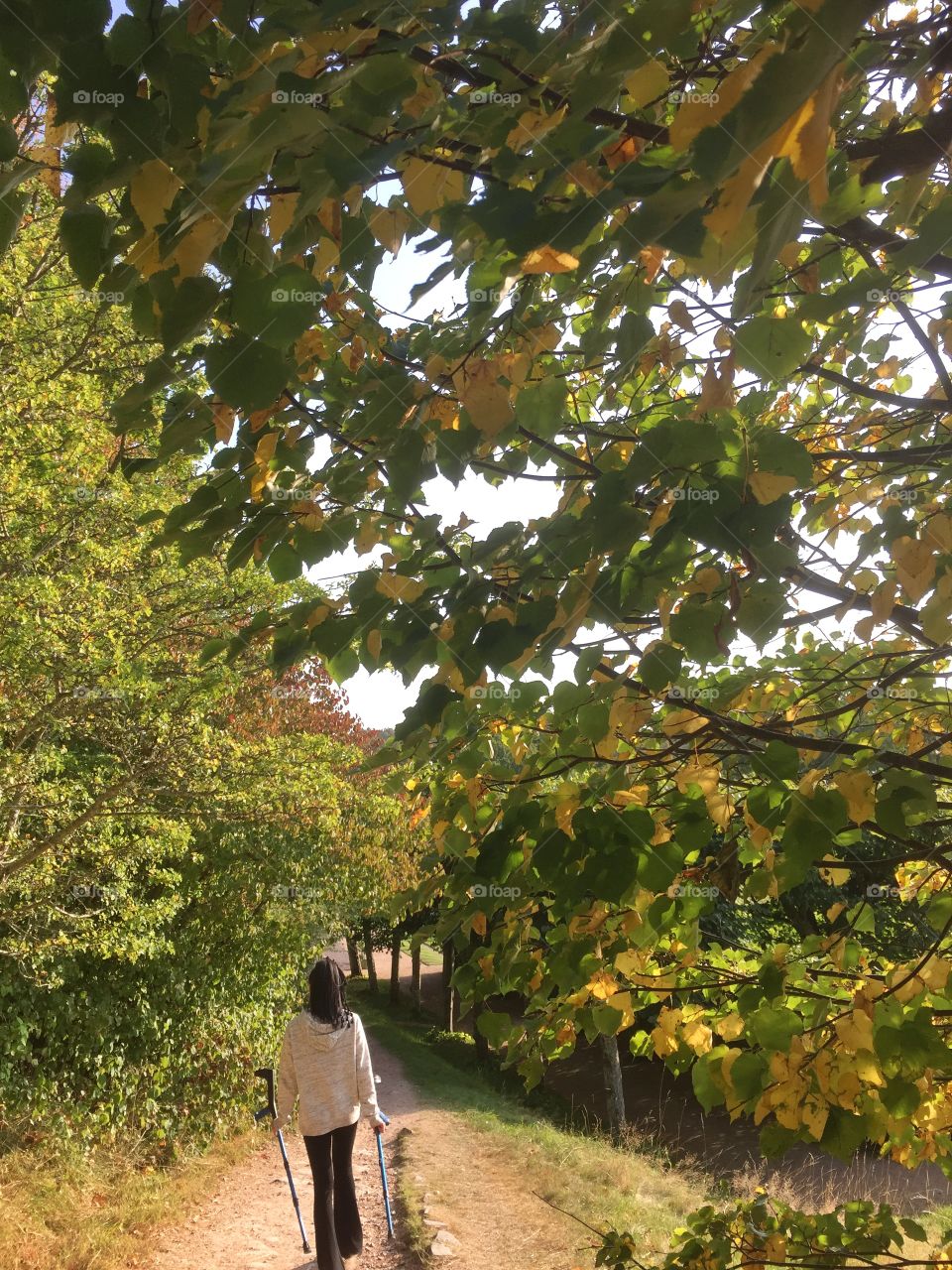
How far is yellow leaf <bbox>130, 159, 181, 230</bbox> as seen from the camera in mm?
986

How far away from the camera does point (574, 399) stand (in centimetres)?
238

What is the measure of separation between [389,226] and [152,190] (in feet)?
2.02

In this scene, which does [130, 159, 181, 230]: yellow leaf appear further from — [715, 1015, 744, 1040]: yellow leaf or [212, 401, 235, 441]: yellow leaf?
[715, 1015, 744, 1040]: yellow leaf

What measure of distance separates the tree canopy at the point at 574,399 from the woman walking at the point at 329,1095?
2710 mm

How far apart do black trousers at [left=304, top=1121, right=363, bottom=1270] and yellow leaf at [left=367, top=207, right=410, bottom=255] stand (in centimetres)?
476

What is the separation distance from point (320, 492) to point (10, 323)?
398 cm

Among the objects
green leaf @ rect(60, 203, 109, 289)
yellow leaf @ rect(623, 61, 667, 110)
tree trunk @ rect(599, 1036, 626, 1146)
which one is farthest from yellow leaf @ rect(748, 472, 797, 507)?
tree trunk @ rect(599, 1036, 626, 1146)

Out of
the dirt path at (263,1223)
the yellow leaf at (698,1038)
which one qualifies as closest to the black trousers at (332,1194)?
the dirt path at (263,1223)

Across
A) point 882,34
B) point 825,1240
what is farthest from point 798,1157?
point 882,34

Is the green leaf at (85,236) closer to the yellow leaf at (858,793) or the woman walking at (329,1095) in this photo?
the yellow leaf at (858,793)

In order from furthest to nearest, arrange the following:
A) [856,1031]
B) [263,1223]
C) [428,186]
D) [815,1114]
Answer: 1. [263,1223]
2. [815,1114]
3. [856,1031]
4. [428,186]

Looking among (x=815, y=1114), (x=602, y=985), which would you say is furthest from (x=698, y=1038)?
(x=815, y=1114)

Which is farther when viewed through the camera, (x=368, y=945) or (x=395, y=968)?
(x=368, y=945)

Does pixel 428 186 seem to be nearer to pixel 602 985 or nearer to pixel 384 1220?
pixel 602 985
